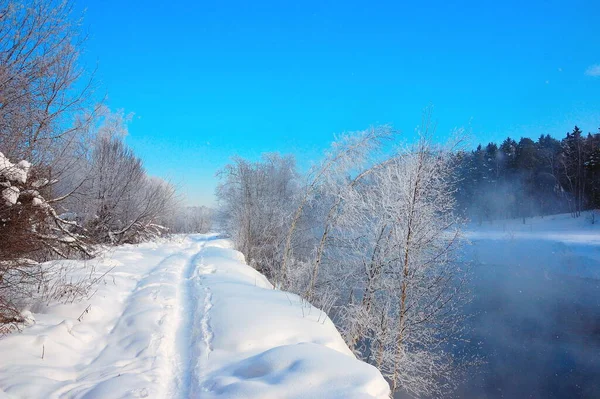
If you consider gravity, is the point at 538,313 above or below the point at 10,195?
Answer: below

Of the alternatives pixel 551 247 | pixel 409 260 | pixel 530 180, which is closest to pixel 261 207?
pixel 409 260

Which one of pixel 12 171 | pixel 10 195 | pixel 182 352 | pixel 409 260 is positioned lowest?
pixel 182 352

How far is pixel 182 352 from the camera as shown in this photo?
4.03 m

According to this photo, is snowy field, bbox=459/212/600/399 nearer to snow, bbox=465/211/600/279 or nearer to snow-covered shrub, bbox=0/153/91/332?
snow, bbox=465/211/600/279

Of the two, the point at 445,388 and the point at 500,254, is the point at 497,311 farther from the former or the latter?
the point at 500,254

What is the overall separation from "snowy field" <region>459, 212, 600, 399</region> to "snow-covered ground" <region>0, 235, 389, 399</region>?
5519mm

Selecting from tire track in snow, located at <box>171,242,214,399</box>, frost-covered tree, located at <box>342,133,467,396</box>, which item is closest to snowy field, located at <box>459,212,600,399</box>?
frost-covered tree, located at <box>342,133,467,396</box>

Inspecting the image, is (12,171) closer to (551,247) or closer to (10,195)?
(10,195)

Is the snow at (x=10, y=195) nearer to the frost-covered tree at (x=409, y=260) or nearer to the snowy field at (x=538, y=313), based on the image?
the frost-covered tree at (x=409, y=260)

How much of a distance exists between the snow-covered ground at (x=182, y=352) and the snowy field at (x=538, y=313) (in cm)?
552

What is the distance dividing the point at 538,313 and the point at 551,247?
1408 centimetres

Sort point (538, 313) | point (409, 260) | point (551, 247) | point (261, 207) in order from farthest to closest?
1. point (551, 247)
2. point (261, 207)
3. point (538, 313)
4. point (409, 260)

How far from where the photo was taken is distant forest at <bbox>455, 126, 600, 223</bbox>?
137 ft

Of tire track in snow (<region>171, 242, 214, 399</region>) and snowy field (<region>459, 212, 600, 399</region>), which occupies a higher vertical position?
tire track in snow (<region>171, 242, 214, 399</region>)
